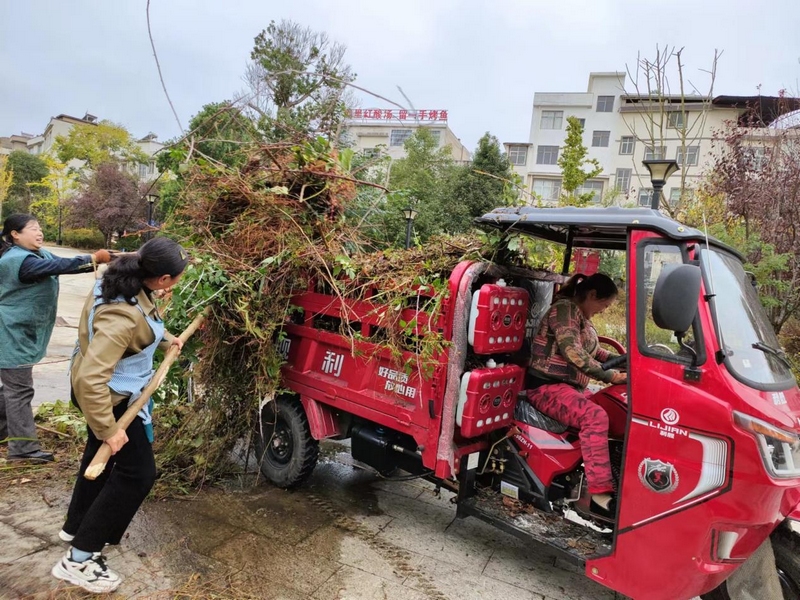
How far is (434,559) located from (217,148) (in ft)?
16.7

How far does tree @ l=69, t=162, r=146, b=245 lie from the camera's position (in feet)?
94.3

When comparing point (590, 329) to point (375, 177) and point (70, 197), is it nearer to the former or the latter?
point (375, 177)

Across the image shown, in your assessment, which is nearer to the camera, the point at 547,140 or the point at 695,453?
the point at 695,453

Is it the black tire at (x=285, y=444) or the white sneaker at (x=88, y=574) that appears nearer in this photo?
the white sneaker at (x=88, y=574)

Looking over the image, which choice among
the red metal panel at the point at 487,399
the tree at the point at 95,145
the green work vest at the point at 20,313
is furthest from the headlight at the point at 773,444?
the tree at the point at 95,145

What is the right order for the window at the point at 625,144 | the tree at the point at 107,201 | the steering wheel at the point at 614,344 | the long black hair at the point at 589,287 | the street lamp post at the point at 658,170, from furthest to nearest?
the window at the point at 625,144, the tree at the point at 107,201, the street lamp post at the point at 658,170, the steering wheel at the point at 614,344, the long black hair at the point at 589,287

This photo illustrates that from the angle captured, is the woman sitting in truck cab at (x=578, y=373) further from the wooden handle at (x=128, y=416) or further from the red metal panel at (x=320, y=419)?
the wooden handle at (x=128, y=416)

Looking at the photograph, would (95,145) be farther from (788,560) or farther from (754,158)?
(788,560)

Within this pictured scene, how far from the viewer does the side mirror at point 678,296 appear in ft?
7.70

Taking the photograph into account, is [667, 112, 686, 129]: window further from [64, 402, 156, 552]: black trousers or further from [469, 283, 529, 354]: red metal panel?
[64, 402, 156, 552]: black trousers

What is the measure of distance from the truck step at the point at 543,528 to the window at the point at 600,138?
4504cm

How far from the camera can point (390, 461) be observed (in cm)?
375

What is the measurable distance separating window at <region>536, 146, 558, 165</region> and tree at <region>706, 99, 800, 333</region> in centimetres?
3333

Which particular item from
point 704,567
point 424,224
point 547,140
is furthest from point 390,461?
point 547,140
